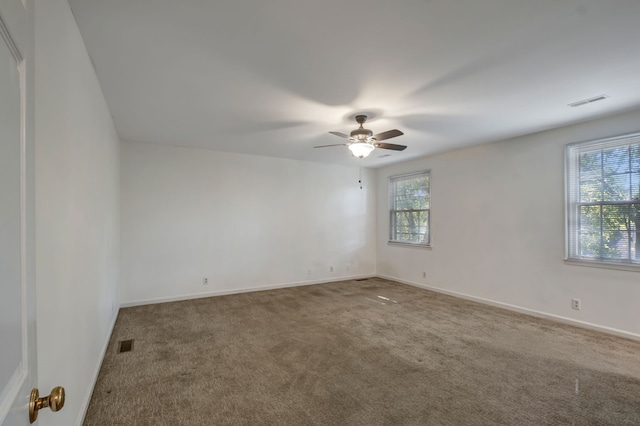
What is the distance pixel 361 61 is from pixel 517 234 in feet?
11.8

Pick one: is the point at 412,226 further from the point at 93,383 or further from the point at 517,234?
the point at 93,383

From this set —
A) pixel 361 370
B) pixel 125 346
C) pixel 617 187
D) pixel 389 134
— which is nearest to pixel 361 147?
pixel 389 134

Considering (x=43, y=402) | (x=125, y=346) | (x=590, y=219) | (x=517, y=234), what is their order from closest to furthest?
(x=43, y=402) → (x=125, y=346) → (x=590, y=219) → (x=517, y=234)

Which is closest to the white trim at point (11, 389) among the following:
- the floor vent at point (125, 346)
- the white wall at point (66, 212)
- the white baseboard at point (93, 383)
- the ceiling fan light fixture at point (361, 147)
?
the white wall at point (66, 212)

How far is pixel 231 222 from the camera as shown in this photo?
541cm

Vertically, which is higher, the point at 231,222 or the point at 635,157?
the point at 635,157

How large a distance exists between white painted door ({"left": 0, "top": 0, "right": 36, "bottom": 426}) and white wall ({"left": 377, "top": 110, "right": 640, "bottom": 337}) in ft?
16.2

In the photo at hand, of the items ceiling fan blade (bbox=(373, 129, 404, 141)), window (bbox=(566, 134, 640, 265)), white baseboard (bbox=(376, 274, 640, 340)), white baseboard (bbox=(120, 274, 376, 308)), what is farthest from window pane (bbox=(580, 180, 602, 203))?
white baseboard (bbox=(120, 274, 376, 308))

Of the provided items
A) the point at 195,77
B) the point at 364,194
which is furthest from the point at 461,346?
the point at 364,194

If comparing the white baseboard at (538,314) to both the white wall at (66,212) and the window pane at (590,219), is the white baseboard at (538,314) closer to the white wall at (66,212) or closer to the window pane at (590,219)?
the window pane at (590,219)

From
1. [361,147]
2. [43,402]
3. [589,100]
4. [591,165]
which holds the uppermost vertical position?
[589,100]

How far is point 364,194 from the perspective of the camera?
6.93m

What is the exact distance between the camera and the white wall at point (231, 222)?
472cm

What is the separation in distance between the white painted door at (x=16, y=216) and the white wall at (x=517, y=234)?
495 cm
